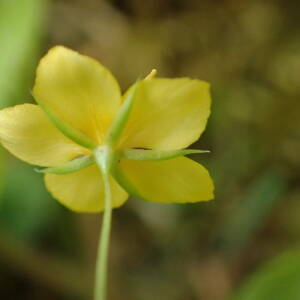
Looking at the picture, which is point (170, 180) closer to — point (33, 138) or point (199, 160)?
point (33, 138)

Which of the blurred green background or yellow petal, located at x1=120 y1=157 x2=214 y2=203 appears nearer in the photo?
yellow petal, located at x1=120 y1=157 x2=214 y2=203

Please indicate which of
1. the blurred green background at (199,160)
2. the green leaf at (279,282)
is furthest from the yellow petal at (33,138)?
the blurred green background at (199,160)

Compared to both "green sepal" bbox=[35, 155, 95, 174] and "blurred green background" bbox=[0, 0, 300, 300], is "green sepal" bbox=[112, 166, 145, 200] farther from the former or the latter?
"blurred green background" bbox=[0, 0, 300, 300]

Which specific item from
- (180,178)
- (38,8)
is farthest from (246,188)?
(180,178)

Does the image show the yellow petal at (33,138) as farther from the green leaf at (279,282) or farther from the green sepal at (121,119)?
the green leaf at (279,282)

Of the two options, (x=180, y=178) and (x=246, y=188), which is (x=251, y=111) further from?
(x=180, y=178)

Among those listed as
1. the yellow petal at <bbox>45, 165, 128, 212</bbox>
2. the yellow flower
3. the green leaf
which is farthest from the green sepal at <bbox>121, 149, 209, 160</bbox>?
the green leaf
